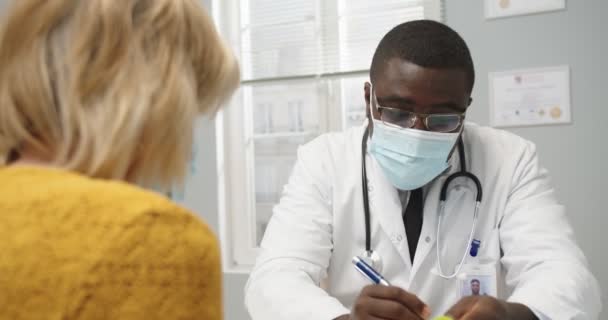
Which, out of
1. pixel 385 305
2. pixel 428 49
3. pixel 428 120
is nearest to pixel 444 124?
pixel 428 120

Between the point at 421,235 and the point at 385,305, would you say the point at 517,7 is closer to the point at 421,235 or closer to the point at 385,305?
the point at 421,235

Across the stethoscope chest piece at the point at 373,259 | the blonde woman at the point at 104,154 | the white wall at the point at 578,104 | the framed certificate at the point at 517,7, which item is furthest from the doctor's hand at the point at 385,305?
the framed certificate at the point at 517,7

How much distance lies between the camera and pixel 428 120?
129 cm

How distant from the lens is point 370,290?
41.2 inches

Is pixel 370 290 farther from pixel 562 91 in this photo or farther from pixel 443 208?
pixel 562 91

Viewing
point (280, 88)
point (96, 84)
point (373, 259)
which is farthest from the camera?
point (280, 88)

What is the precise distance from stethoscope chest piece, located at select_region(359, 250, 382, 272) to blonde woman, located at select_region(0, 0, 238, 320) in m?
0.72

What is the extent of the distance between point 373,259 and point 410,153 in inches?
10.9

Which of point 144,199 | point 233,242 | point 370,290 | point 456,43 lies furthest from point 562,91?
point 144,199

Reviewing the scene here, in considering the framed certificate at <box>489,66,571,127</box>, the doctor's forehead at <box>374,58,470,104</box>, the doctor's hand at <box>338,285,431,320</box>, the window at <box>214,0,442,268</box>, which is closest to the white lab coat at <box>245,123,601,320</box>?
A: the doctor's hand at <box>338,285,431,320</box>

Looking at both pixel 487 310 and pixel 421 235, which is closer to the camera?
pixel 487 310

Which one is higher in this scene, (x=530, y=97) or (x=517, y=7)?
(x=517, y=7)

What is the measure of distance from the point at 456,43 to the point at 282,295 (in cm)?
72

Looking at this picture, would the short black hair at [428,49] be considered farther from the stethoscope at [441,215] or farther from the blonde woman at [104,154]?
the blonde woman at [104,154]
